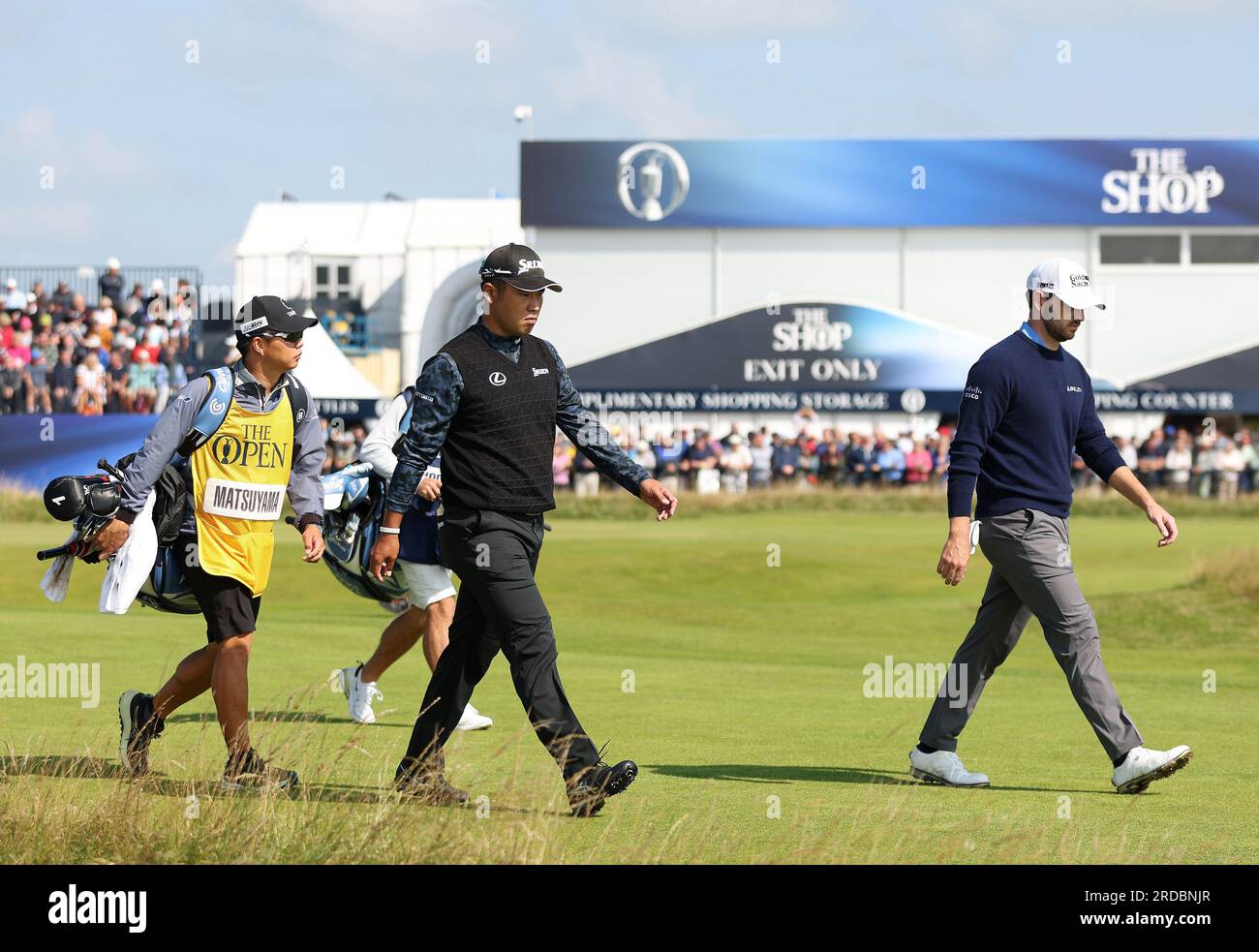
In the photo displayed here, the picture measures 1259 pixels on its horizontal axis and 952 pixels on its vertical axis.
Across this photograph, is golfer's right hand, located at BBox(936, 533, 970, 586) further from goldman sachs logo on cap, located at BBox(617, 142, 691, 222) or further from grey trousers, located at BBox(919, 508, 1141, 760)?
goldman sachs logo on cap, located at BBox(617, 142, 691, 222)

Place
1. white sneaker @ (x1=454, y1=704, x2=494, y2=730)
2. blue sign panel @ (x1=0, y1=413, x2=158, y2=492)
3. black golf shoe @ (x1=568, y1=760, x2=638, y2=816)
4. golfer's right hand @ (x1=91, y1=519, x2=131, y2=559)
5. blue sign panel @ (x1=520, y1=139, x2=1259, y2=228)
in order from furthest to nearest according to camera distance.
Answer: blue sign panel @ (x1=520, y1=139, x2=1259, y2=228) < blue sign panel @ (x1=0, y1=413, x2=158, y2=492) < white sneaker @ (x1=454, y1=704, x2=494, y2=730) < golfer's right hand @ (x1=91, y1=519, x2=131, y2=559) < black golf shoe @ (x1=568, y1=760, x2=638, y2=816)

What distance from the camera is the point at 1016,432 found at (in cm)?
864

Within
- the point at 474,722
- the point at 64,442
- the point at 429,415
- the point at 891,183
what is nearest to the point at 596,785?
the point at 429,415

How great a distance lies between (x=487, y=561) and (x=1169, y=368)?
46997 mm

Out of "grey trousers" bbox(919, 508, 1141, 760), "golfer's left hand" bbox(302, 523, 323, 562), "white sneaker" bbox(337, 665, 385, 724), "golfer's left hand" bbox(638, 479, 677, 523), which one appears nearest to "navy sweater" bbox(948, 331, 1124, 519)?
"grey trousers" bbox(919, 508, 1141, 760)

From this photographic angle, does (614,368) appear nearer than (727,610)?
No

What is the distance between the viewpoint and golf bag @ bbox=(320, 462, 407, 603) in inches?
428

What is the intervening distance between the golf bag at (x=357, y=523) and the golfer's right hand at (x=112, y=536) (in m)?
2.61

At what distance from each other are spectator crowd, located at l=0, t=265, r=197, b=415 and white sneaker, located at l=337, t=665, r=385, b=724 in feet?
94.1

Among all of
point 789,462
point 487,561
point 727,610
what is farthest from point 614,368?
point 487,561

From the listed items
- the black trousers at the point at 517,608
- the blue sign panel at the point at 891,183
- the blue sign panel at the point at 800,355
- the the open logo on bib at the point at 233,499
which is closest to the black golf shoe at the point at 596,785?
the black trousers at the point at 517,608

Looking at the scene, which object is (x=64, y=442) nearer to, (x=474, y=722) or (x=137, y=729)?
(x=474, y=722)
